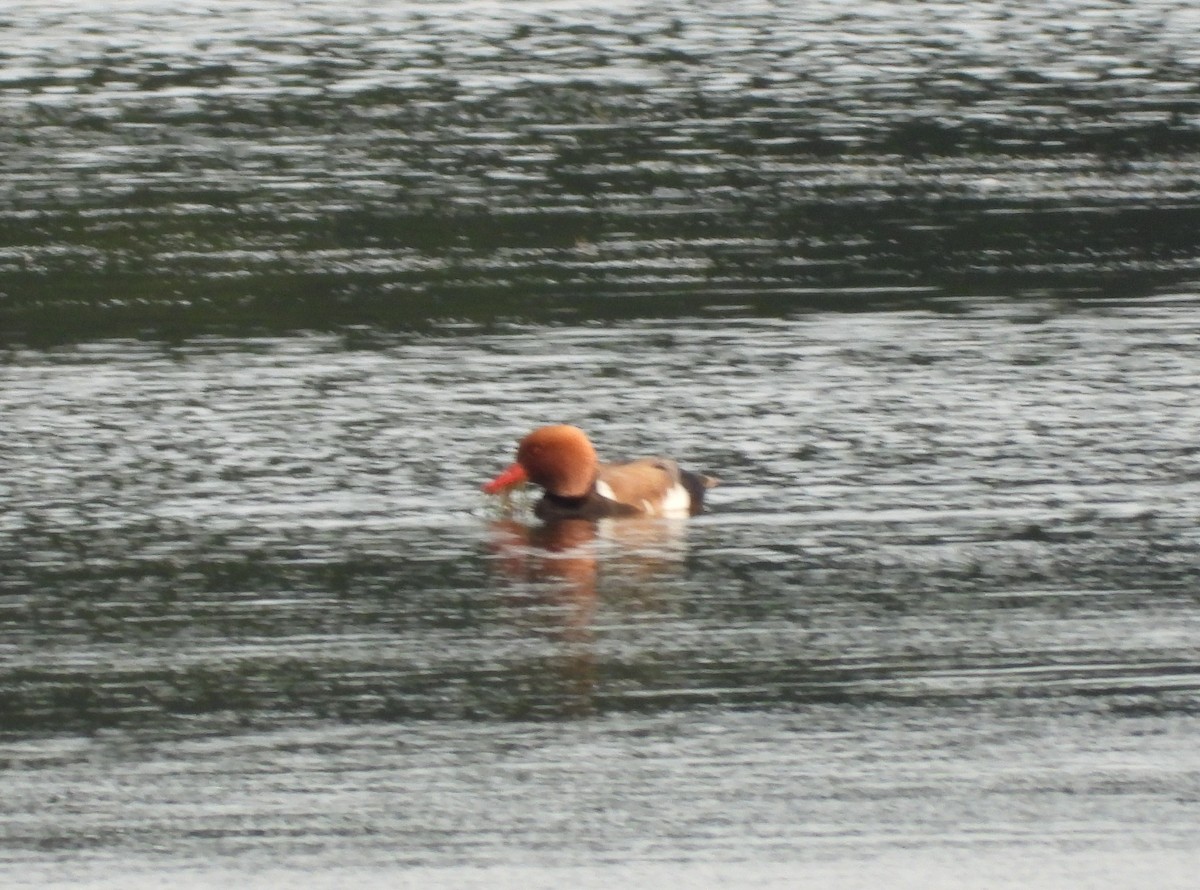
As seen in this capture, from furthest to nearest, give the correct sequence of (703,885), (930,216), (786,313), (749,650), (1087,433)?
(930,216)
(786,313)
(1087,433)
(749,650)
(703,885)

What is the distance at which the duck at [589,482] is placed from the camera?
1172 centimetres

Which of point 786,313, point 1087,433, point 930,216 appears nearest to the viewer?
point 1087,433

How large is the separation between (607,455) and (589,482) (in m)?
1.00

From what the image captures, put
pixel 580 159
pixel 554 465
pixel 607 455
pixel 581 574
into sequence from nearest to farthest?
pixel 581 574
pixel 554 465
pixel 607 455
pixel 580 159

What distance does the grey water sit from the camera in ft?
25.6

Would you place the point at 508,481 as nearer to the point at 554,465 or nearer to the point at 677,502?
the point at 554,465

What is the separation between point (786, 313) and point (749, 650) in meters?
6.67

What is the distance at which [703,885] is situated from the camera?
7176 millimetres

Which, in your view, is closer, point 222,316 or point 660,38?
point 222,316

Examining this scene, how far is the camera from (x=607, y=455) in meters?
12.9

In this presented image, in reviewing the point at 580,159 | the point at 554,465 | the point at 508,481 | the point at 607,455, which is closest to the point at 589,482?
the point at 554,465

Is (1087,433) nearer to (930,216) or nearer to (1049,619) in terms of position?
(1049,619)

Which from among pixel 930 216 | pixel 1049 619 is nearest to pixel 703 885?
pixel 1049 619

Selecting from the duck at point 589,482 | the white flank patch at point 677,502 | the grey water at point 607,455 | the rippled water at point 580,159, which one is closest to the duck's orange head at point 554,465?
the duck at point 589,482
